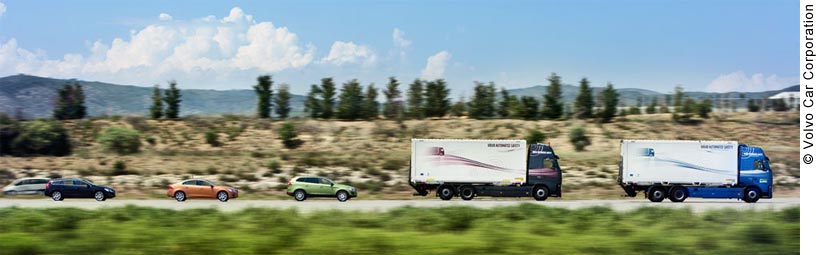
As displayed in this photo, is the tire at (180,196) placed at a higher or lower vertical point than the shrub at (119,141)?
lower

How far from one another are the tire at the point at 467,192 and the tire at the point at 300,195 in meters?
7.48

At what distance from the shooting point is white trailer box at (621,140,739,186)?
1398 inches

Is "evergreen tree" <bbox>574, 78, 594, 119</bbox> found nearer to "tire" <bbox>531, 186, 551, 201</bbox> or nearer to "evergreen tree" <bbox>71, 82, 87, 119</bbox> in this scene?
"tire" <bbox>531, 186, 551, 201</bbox>

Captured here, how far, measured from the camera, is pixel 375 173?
4800 cm

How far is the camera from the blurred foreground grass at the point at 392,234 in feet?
39.8

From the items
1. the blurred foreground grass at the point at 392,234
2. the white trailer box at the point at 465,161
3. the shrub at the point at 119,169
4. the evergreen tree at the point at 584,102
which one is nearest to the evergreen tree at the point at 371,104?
the evergreen tree at the point at 584,102

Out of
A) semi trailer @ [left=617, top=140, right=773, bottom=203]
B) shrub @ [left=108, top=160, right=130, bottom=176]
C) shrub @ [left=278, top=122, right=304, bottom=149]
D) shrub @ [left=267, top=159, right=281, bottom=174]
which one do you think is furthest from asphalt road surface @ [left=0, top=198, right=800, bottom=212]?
shrub @ [left=278, top=122, right=304, bottom=149]

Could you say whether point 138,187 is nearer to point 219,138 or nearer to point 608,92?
point 219,138

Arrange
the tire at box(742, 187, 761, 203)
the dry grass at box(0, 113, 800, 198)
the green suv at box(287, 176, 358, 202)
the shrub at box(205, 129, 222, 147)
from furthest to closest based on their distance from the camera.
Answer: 1. the shrub at box(205, 129, 222, 147)
2. the dry grass at box(0, 113, 800, 198)
3. the green suv at box(287, 176, 358, 202)
4. the tire at box(742, 187, 761, 203)

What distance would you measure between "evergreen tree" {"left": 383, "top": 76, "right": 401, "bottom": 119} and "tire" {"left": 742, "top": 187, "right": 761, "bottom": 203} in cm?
4423

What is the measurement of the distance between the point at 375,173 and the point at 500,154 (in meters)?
13.5

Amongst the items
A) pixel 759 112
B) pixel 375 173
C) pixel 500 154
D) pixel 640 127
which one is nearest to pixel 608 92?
pixel 640 127

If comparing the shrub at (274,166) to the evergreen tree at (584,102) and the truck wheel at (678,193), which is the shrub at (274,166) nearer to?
the truck wheel at (678,193)

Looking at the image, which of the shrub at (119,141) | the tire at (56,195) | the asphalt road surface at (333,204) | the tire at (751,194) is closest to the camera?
the asphalt road surface at (333,204)
